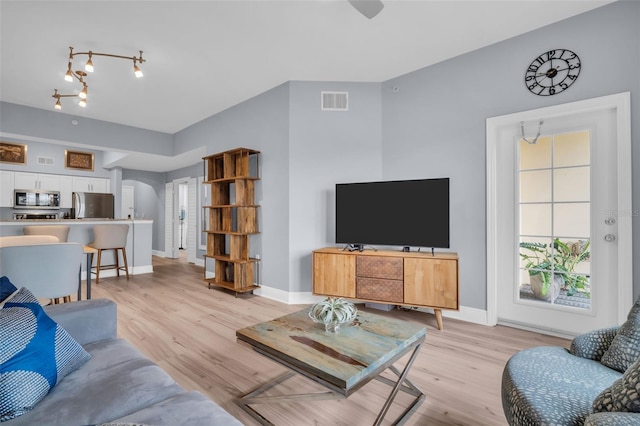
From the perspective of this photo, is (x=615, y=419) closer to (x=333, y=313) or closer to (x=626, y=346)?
(x=626, y=346)

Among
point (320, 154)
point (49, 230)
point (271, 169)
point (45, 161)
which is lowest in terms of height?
point (49, 230)

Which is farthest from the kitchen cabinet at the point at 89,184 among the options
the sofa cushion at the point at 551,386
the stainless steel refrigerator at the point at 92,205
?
the sofa cushion at the point at 551,386

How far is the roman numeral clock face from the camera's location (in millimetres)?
2607

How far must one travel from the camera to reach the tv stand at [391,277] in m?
2.88

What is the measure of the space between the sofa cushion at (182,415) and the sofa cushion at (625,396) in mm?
1113

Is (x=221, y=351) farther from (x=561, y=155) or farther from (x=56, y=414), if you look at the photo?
(x=561, y=155)

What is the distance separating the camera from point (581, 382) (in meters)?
1.21

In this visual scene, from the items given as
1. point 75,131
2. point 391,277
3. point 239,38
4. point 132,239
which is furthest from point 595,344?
point 75,131

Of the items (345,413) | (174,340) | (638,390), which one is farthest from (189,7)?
(638,390)

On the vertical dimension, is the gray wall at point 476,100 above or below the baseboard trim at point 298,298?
above

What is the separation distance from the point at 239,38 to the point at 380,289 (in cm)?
286

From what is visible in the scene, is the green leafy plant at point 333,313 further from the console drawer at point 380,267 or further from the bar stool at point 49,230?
the bar stool at point 49,230

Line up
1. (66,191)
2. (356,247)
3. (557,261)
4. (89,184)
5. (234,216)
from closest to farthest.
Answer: (557,261) < (356,247) < (234,216) < (66,191) < (89,184)

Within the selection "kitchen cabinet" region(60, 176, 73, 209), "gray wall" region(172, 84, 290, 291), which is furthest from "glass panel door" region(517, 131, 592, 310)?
"kitchen cabinet" region(60, 176, 73, 209)
